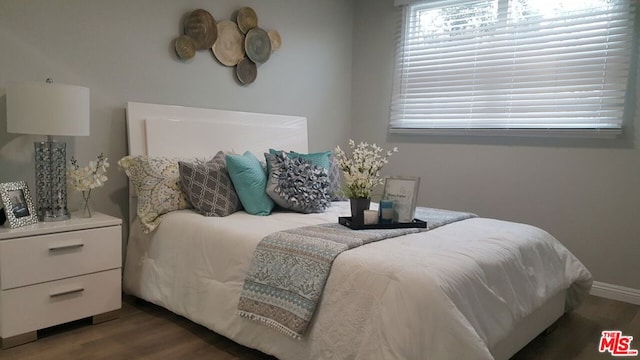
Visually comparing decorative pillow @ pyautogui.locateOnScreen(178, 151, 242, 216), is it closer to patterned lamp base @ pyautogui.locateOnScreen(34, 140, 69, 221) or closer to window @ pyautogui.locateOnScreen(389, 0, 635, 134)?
patterned lamp base @ pyautogui.locateOnScreen(34, 140, 69, 221)

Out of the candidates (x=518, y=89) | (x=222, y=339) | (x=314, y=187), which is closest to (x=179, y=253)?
(x=222, y=339)

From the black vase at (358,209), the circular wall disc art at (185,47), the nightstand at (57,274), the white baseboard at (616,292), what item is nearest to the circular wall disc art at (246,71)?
the circular wall disc art at (185,47)

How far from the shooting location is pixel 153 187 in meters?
2.67

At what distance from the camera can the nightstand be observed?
84.9 inches

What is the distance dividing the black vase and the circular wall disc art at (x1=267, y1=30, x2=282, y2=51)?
1.96 m

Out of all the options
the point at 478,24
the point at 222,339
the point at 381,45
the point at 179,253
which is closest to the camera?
the point at 222,339

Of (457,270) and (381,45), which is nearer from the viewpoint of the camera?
(457,270)

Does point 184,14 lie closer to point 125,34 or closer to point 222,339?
point 125,34

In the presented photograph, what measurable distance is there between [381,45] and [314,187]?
7.12 feet

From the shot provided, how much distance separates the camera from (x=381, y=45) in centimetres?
442

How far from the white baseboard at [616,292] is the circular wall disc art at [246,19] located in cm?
332

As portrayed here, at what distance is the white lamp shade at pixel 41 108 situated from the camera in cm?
226

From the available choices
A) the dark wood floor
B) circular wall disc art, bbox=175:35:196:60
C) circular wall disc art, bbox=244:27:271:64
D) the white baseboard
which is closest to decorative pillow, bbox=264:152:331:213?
the dark wood floor

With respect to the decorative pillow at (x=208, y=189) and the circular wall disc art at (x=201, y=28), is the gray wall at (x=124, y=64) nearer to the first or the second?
the circular wall disc art at (x=201, y=28)
